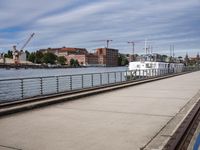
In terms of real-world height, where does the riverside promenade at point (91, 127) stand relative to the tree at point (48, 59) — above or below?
below

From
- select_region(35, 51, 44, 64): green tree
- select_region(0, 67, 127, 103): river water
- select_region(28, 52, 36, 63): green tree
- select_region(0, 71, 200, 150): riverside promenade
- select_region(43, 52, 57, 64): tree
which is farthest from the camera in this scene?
select_region(28, 52, 36, 63): green tree

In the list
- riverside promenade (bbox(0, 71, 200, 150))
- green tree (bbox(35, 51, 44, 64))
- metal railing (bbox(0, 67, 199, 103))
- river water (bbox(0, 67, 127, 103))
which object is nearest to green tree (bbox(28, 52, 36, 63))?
green tree (bbox(35, 51, 44, 64))

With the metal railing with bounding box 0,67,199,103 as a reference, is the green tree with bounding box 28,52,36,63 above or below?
above

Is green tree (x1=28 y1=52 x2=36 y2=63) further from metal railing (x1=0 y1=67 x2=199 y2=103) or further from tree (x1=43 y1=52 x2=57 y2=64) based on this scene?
metal railing (x1=0 y1=67 x2=199 y2=103)

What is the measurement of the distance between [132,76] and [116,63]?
156 m

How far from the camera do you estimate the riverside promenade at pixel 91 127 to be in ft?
21.5

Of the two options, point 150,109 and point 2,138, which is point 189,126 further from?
point 2,138

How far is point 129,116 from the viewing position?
998cm

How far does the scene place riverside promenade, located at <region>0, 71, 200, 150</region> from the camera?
6.57 meters

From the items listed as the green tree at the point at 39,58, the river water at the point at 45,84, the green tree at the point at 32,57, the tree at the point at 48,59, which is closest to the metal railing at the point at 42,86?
the river water at the point at 45,84

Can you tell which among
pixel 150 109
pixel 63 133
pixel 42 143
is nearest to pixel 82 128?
pixel 63 133

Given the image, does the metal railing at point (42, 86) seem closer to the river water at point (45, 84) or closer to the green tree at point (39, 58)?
the river water at point (45, 84)

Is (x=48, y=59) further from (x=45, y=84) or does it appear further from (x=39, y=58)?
(x=45, y=84)

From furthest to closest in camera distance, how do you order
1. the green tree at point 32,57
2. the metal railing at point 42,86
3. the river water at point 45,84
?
the green tree at point 32,57, the river water at point 45,84, the metal railing at point 42,86
